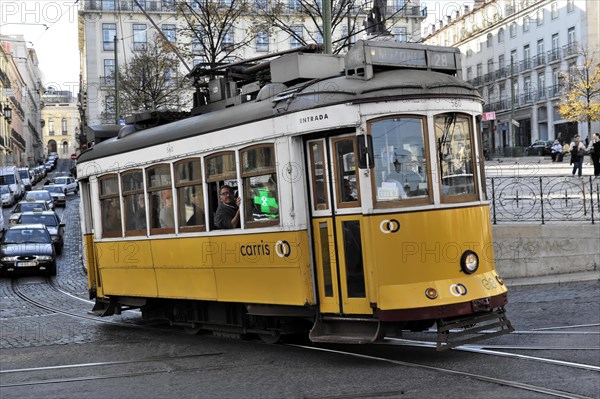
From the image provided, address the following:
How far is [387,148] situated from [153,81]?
95.0 feet

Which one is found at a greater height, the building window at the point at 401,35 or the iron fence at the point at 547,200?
the building window at the point at 401,35

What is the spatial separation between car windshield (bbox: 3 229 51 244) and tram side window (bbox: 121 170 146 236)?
1346cm

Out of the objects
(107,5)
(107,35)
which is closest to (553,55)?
(107,5)

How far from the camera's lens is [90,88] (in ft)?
230

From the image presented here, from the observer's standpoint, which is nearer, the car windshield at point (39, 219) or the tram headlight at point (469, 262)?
the tram headlight at point (469, 262)

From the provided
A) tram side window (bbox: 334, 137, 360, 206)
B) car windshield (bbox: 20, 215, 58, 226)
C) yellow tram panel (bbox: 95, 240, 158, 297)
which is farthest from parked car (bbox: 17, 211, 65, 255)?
tram side window (bbox: 334, 137, 360, 206)

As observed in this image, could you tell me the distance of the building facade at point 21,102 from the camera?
275ft

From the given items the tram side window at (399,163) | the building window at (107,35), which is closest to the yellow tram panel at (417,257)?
the tram side window at (399,163)

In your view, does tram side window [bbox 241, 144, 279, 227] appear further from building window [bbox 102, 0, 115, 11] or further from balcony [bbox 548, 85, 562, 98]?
building window [bbox 102, 0, 115, 11]

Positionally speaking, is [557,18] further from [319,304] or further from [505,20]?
[319,304]

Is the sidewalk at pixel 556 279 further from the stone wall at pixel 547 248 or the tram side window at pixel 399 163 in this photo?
the tram side window at pixel 399 163

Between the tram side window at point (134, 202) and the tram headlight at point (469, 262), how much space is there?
5.03 metres

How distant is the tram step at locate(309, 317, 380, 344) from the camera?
8.48 metres

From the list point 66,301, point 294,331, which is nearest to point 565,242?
point 294,331
